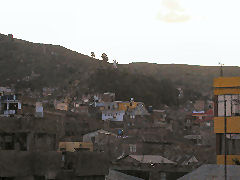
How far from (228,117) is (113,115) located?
4728 centimetres

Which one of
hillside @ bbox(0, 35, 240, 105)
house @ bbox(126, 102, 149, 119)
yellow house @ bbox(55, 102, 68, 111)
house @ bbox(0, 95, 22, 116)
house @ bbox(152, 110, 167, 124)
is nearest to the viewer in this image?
house @ bbox(0, 95, 22, 116)

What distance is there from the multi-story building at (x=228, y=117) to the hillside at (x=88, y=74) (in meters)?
70.1

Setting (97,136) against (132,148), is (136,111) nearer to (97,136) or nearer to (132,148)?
(97,136)

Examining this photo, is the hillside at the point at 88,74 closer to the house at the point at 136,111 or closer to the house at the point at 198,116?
the house at the point at 136,111

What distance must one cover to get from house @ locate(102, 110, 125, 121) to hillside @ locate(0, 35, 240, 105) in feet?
74.2

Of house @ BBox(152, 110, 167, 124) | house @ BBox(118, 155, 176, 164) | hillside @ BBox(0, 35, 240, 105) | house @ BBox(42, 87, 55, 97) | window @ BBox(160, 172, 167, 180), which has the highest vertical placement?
hillside @ BBox(0, 35, 240, 105)

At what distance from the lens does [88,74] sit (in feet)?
371

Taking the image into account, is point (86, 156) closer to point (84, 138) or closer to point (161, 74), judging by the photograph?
point (84, 138)

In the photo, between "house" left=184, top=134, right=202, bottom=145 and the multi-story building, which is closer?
the multi-story building

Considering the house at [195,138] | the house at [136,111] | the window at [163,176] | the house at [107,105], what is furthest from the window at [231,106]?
the house at [107,105]

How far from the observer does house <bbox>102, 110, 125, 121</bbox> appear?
74375 mm

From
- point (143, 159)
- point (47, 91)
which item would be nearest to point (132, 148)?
point (143, 159)

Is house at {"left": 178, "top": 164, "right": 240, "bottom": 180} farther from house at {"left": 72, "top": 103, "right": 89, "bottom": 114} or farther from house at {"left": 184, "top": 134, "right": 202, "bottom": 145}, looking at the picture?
house at {"left": 72, "top": 103, "right": 89, "bottom": 114}

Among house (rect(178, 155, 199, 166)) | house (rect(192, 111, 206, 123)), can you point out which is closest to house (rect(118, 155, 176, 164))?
house (rect(178, 155, 199, 166))
